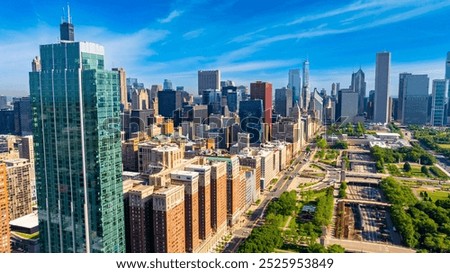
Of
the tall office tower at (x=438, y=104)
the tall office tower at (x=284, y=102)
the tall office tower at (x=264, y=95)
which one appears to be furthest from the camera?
the tall office tower at (x=284, y=102)

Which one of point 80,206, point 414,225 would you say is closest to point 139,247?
point 80,206

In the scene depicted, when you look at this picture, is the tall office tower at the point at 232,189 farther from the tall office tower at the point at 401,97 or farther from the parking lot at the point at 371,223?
the tall office tower at the point at 401,97

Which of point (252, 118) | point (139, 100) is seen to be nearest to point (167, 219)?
point (252, 118)

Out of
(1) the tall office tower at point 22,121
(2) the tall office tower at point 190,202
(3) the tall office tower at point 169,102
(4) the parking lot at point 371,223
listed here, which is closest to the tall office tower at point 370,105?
(3) the tall office tower at point 169,102

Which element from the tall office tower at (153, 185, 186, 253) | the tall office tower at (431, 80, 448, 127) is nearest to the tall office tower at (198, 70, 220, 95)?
the tall office tower at (431, 80, 448, 127)

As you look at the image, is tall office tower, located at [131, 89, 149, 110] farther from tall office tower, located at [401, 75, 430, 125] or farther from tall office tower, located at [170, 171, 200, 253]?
tall office tower, located at [170, 171, 200, 253]

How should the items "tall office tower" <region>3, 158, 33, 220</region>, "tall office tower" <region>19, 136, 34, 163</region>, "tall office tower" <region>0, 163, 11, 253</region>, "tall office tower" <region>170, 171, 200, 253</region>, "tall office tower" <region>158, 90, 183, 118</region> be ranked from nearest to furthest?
"tall office tower" <region>0, 163, 11, 253</region> → "tall office tower" <region>170, 171, 200, 253</region> → "tall office tower" <region>3, 158, 33, 220</region> → "tall office tower" <region>19, 136, 34, 163</region> → "tall office tower" <region>158, 90, 183, 118</region>
